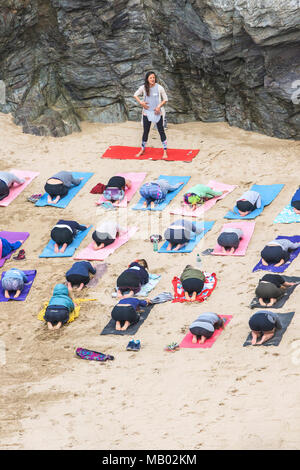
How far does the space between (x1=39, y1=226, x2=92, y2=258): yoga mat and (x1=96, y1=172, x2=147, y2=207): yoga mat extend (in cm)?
104

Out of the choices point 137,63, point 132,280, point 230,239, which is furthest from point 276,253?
point 137,63

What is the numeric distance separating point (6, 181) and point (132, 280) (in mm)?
4567

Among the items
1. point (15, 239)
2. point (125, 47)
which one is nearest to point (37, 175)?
point (15, 239)

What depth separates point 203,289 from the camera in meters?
11.5

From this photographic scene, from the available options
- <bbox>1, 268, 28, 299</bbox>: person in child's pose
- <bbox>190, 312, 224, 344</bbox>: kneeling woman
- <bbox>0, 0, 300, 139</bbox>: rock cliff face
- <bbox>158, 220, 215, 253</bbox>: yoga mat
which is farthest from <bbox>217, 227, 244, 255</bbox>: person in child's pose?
<bbox>0, 0, 300, 139</bbox>: rock cliff face

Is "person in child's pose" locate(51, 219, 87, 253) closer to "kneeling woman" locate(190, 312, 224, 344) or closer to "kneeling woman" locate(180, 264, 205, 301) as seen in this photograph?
"kneeling woman" locate(180, 264, 205, 301)

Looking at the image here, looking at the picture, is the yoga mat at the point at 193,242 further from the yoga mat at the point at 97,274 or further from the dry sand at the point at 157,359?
the yoga mat at the point at 97,274

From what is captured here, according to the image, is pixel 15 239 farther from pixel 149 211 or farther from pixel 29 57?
pixel 29 57

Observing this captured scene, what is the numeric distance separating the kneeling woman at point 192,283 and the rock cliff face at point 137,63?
541 centimetres

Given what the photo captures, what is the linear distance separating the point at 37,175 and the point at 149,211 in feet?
9.38

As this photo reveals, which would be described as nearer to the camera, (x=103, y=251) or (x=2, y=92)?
(x=103, y=251)

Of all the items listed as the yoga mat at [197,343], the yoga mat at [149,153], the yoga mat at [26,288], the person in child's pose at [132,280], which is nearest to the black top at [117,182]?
the yoga mat at [149,153]

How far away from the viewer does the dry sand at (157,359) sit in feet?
26.5

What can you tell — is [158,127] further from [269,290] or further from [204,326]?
[204,326]
